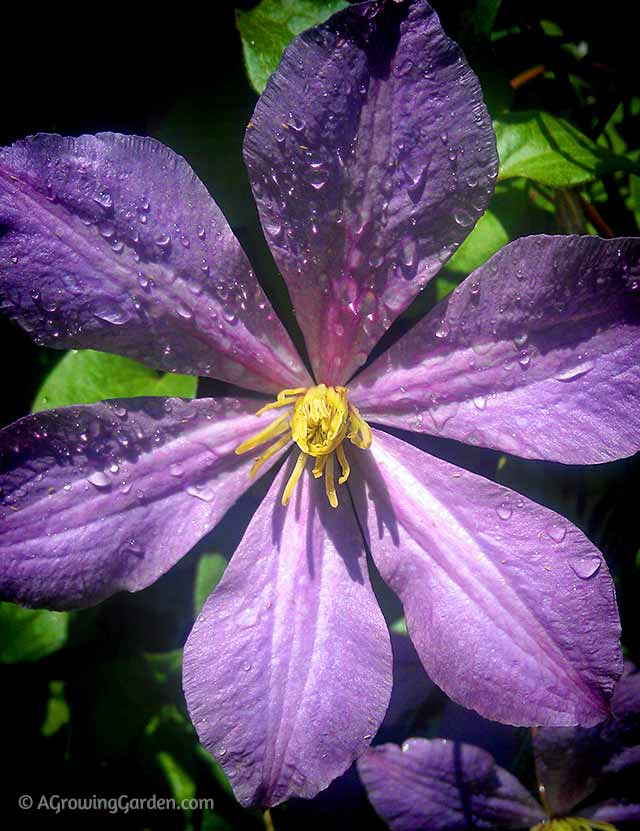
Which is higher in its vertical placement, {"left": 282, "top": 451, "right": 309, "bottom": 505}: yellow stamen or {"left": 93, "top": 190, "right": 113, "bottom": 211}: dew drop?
{"left": 93, "top": 190, "right": 113, "bottom": 211}: dew drop

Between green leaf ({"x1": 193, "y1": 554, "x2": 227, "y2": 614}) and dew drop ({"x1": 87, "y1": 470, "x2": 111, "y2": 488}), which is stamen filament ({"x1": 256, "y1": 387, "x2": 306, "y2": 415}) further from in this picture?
green leaf ({"x1": 193, "y1": 554, "x2": 227, "y2": 614})

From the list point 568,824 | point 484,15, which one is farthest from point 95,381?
point 568,824

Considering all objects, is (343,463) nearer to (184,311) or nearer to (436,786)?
(184,311)

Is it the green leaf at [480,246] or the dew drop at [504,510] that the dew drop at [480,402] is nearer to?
the dew drop at [504,510]

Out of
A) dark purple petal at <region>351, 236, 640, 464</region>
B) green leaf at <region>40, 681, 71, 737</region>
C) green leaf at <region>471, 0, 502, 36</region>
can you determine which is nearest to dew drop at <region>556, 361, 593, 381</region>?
dark purple petal at <region>351, 236, 640, 464</region>

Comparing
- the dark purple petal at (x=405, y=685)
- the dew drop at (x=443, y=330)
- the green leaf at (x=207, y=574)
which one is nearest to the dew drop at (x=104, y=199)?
the dew drop at (x=443, y=330)
